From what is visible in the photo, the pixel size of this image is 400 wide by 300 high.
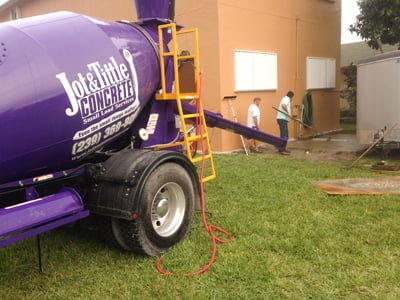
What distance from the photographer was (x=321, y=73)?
1585 centimetres

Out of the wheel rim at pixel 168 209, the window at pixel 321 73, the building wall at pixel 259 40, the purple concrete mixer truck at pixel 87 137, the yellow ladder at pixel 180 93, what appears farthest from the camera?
the window at pixel 321 73

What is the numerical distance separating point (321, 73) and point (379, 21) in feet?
8.68

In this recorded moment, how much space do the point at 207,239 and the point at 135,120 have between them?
1634 mm

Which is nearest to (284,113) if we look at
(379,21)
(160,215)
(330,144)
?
(330,144)

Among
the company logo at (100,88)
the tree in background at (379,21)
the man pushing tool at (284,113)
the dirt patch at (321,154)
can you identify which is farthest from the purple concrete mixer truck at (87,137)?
the tree in background at (379,21)

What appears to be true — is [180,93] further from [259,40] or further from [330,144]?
[330,144]

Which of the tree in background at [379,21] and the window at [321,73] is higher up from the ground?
the tree in background at [379,21]

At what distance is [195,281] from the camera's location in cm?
386

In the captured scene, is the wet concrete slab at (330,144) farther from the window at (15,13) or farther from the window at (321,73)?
the window at (15,13)

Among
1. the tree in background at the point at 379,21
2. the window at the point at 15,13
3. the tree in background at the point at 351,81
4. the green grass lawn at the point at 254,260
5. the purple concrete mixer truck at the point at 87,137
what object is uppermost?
the window at the point at 15,13

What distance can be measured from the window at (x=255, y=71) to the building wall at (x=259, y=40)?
0.18 meters

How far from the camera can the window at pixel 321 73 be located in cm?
1527

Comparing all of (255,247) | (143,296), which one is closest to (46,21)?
(143,296)

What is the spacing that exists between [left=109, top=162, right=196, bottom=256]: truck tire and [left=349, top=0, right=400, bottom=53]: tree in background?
38.4 feet
